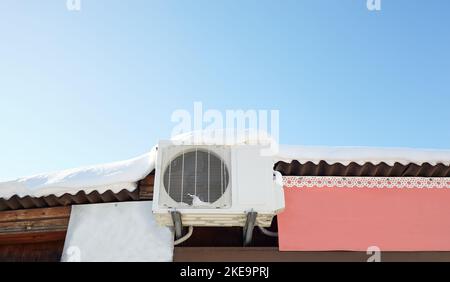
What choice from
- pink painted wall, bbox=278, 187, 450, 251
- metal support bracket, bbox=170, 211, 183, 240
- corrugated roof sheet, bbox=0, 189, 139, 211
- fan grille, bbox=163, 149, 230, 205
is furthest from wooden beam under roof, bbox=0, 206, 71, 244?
pink painted wall, bbox=278, 187, 450, 251

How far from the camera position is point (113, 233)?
4.69 meters

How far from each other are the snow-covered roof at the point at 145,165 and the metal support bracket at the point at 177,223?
58cm

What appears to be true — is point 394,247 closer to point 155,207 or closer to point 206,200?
point 206,200

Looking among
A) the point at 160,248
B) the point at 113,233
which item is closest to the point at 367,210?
the point at 160,248

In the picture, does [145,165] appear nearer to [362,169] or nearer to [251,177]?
[251,177]

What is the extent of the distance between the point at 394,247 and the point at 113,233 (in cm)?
266

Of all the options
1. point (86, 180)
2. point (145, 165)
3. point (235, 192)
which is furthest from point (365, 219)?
point (86, 180)

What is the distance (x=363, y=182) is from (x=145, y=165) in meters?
2.14

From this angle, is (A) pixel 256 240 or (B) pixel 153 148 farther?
(A) pixel 256 240

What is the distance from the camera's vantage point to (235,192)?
426 cm

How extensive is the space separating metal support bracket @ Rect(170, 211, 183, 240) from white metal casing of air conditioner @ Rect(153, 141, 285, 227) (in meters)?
0.03

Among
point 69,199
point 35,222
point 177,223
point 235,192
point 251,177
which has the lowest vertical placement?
point 35,222

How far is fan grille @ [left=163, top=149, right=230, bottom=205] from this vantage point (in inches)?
167

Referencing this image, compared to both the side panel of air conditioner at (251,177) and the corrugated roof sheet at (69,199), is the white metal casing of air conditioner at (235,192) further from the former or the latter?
the corrugated roof sheet at (69,199)
